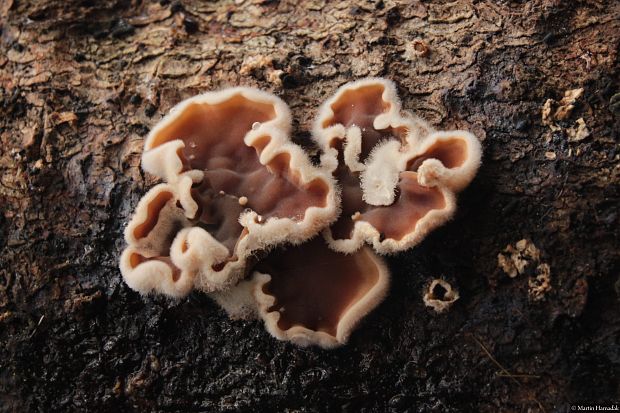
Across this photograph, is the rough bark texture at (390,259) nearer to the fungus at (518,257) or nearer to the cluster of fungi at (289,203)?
the fungus at (518,257)

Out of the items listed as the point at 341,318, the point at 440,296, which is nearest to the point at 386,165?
the point at 440,296

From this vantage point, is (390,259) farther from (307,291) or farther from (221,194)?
(221,194)

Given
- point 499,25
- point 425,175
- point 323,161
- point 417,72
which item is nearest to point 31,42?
point 323,161

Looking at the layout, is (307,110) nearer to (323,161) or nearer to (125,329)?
(323,161)

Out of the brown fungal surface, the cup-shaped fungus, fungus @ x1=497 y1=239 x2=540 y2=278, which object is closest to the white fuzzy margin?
the brown fungal surface

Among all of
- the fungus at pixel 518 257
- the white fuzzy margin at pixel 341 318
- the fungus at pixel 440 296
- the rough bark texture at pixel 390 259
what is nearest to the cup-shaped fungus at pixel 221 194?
the white fuzzy margin at pixel 341 318

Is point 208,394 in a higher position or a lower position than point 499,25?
lower

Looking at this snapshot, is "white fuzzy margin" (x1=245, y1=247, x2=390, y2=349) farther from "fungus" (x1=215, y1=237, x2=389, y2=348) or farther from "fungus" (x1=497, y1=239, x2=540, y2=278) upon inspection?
"fungus" (x1=497, y1=239, x2=540, y2=278)

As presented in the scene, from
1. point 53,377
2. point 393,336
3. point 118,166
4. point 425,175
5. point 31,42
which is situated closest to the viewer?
point 425,175
